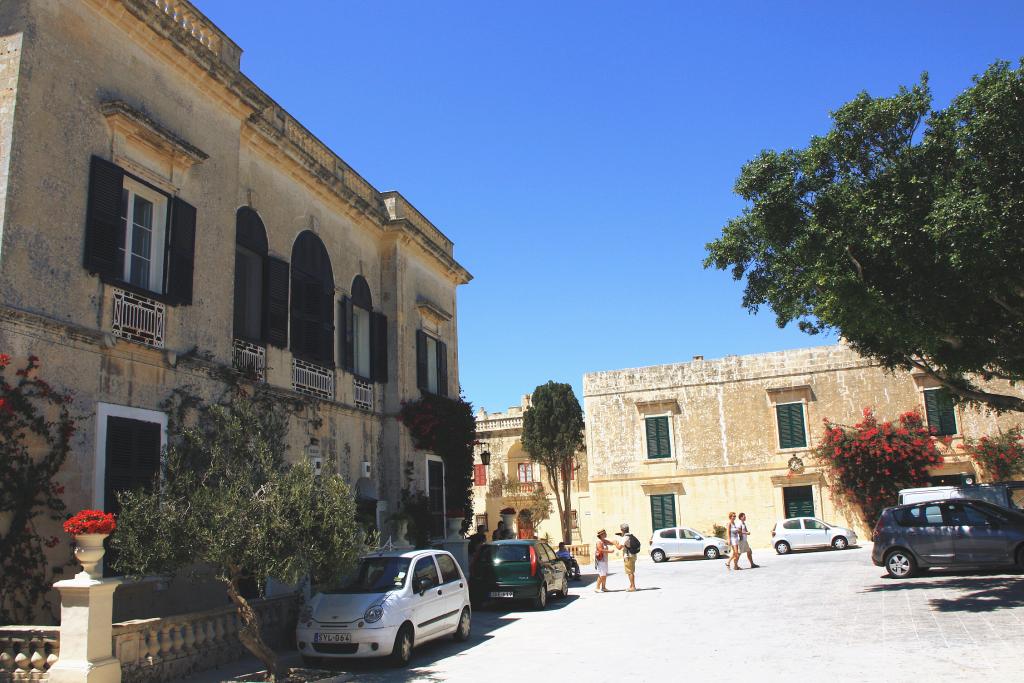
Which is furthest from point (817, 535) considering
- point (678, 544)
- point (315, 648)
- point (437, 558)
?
point (315, 648)

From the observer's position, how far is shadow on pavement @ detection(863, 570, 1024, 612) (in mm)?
14028

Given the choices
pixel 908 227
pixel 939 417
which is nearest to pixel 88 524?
pixel 908 227

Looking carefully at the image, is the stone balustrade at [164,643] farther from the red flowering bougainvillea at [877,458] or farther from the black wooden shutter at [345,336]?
the red flowering bougainvillea at [877,458]

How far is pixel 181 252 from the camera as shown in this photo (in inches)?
492

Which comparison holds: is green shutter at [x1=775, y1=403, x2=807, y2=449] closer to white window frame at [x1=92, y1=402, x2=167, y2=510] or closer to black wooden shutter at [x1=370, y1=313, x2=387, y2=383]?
black wooden shutter at [x1=370, y1=313, x2=387, y2=383]

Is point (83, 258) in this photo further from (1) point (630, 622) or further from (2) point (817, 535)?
(2) point (817, 535)

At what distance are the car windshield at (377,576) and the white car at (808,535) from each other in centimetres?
2166

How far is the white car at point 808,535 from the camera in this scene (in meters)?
29.7

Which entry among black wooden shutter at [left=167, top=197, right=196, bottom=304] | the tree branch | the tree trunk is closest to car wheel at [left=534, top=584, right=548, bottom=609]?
the tree trunk

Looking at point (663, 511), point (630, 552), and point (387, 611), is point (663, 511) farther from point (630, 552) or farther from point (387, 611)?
point (387, 611)

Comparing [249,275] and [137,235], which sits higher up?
[249,275]

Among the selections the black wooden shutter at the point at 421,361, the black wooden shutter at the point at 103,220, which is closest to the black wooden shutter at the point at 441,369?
the black wooden shutter at the point at 421,361

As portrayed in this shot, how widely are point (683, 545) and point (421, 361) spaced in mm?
14764

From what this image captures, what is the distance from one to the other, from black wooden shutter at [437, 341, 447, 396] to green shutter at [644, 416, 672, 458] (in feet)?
47.0
